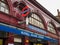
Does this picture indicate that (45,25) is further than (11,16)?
Yes

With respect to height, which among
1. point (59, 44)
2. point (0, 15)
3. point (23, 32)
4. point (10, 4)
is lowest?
point (59, 44)

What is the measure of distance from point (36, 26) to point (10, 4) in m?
6.47

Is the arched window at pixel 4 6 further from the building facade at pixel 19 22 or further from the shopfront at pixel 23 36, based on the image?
the shopfront at pixel 23 36

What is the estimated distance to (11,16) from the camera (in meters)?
15.4

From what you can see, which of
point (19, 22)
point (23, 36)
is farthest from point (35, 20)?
point (19, 22)

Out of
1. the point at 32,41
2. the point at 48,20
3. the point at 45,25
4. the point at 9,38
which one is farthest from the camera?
the point at 48,20

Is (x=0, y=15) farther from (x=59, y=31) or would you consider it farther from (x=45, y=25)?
(x=59, y=31)

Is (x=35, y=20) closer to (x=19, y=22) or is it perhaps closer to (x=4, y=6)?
(x=19, y=22)

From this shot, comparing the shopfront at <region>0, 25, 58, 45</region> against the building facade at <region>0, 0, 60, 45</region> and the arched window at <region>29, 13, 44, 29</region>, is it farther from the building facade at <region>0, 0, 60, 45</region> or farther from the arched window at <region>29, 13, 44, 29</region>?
the arched window at <region>29, 13, 44, 29</region>

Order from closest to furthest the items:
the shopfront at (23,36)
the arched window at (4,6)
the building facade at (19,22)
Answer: the shopfront at (23,36), the building facade at (19,22), the arched window at (4,6)

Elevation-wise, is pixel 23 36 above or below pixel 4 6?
below

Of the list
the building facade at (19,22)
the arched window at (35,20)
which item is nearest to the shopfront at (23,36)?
the building facade at (19,22)

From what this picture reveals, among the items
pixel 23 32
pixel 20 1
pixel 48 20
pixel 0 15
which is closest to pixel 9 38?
pixel 23 32

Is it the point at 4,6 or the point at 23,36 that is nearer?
the point at 4,6
